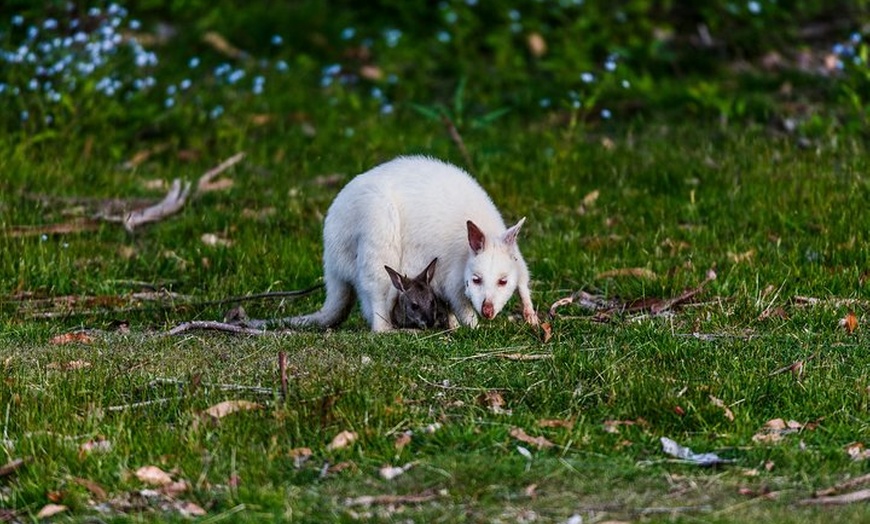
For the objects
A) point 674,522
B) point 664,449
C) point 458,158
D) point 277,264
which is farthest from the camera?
point 458,158

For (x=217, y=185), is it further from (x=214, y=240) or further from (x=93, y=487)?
(x=93, y=487)

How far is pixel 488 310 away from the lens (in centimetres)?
747

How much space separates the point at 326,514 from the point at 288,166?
663 cm

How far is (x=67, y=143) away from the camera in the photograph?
1181 cm

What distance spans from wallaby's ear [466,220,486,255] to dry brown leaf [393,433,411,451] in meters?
1.54

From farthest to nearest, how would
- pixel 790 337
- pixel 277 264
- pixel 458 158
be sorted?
pixel 458 158 → pixel 277 264 → pixel 790 337

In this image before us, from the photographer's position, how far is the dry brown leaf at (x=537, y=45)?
14.6 meters

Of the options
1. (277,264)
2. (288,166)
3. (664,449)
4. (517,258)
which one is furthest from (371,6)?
(664,449)

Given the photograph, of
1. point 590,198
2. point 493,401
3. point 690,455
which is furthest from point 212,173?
point 690,455

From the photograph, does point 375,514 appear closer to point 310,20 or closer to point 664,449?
point 664,449

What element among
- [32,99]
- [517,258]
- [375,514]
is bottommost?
[375,514]

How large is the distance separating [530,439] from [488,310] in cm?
133

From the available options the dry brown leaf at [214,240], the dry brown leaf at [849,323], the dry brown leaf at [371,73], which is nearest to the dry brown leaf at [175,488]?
the dry brown leaf at [849,323]

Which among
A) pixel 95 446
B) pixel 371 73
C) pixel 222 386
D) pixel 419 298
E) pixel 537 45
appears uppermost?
pixel 537 45
